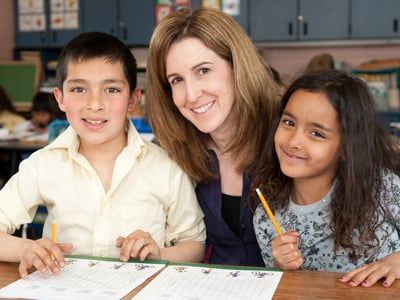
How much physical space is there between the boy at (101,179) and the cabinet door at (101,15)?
4.62 metres

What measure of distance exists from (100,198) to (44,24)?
5208mm

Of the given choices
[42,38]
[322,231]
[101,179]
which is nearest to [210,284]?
[322,231]

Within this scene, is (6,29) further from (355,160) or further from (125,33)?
(355,160)

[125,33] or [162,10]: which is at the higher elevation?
[162,10]

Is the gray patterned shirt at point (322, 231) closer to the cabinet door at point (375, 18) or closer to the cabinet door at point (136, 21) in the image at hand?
the cabinet door at point (375, 18)

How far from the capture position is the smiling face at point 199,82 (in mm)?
1447

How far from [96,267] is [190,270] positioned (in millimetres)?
192

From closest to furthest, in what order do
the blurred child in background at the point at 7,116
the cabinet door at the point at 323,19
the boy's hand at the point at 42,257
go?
the boy's hand at the point at 42,257 < the blurred child in background at the point at 7,116 < the cabinet door at the point at 323,19

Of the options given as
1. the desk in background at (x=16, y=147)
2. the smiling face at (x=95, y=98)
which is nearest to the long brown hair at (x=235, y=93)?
the smiling face at (x=95, y=98)

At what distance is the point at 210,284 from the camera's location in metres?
1.00

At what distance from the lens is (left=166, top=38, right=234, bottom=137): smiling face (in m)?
1.45

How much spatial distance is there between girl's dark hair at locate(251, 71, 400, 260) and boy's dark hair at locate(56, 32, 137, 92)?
0.45 meters

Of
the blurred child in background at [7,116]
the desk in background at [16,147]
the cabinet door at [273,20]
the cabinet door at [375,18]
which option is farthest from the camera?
the cabinet door at [273,20]

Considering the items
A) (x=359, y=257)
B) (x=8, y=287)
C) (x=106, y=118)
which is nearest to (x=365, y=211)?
(x=359, y=257)
